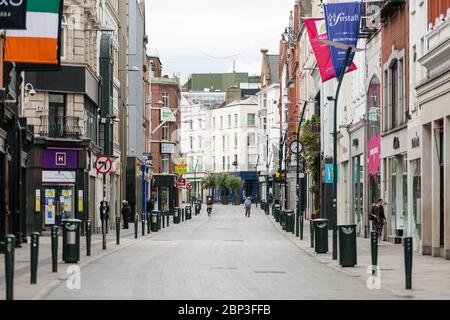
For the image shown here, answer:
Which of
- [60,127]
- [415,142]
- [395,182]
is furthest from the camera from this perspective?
[60,127]

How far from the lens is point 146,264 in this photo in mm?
28906

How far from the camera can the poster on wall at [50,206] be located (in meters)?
52.8

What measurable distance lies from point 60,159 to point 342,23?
670 inches

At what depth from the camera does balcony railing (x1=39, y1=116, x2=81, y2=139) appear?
173ft

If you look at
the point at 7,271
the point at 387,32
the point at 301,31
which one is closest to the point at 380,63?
the point at 387,32

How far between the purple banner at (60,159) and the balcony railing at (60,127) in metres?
0.75

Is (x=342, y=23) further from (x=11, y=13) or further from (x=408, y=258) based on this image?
(x=11, y=13)

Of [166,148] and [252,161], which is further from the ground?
[252,161]

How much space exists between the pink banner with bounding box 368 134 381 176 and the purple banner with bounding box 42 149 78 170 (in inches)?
550

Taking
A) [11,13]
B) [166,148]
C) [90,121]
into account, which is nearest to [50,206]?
[90,121]

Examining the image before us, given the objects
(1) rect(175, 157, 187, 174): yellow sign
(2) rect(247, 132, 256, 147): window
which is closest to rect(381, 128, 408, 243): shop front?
(1) rect(175, 157, 187, 174): yellow sign

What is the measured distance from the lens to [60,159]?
175 feet

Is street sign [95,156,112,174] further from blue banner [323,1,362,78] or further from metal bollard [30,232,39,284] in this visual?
metal bollard [30,232,39,284]
